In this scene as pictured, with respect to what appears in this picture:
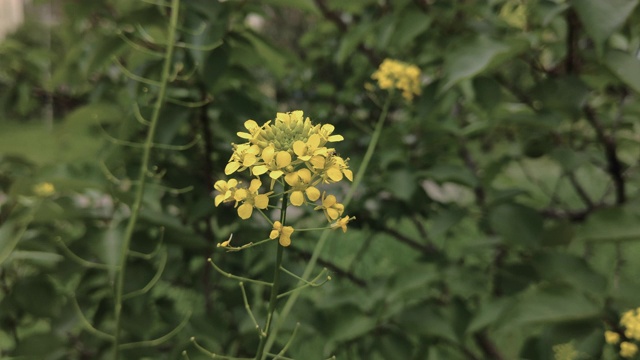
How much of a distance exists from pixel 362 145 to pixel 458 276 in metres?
0.44

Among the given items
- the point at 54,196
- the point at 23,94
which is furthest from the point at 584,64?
the point at 23,94

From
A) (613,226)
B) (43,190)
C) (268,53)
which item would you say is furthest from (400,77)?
(43,190)

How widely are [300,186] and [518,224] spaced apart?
94 centimetres

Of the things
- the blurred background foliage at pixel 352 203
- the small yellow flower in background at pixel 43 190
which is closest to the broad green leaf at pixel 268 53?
the blurred background foliage at pixel 352 203

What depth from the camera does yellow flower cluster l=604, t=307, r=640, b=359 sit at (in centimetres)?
114

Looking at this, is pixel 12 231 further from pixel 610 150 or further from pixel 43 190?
pixel 610 150

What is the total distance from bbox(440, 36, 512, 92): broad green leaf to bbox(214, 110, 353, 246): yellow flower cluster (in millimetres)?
593

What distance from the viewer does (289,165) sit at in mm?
579

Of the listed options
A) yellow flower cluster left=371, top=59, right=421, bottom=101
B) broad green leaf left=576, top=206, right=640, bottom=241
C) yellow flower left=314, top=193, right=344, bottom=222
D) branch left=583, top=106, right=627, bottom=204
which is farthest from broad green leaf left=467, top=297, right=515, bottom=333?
yellow flower left=314, top=193, right=344, bottom=222

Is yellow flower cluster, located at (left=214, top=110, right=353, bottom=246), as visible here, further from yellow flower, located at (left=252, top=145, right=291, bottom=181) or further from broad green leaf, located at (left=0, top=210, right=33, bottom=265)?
broad green leaf, located at (left=0, top=210, right=33, bottom=265)

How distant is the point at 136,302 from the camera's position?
134cm

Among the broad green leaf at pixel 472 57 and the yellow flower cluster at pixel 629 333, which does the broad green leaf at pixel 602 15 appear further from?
the yellow flower cluster at pixel 629 333

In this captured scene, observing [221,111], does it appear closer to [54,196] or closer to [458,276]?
[54,196]

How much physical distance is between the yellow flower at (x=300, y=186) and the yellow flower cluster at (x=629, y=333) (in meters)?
0.81
